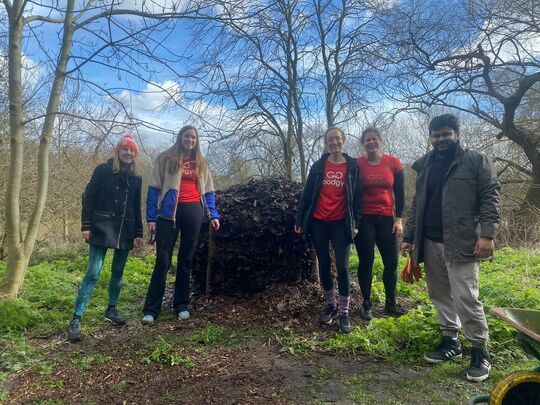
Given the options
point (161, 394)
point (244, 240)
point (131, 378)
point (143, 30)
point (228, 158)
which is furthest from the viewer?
point (228, 158)

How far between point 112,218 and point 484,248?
3466mm

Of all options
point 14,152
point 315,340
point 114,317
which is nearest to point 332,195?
point 315,340

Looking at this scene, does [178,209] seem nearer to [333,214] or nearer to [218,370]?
[333,214]

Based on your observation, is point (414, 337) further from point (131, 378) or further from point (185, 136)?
point (185, 136)

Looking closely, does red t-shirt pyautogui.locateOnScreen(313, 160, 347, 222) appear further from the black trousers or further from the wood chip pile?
the black trousers

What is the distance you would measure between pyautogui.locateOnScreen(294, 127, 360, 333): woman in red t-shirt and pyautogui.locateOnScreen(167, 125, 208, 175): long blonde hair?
125 cm

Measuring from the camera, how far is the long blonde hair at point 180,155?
4.45 meters

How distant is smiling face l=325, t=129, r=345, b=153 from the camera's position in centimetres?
428

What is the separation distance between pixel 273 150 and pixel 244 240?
4.65 meters

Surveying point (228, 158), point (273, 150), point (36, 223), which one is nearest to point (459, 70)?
point (273, 150)

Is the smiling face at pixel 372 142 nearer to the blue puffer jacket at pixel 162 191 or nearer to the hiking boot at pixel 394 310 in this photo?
the hiking boot at pixel 394 310

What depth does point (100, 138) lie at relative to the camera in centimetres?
486

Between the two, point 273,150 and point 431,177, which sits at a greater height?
point 273,150

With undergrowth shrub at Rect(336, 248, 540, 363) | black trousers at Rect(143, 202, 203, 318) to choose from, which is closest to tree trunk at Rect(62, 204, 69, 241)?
black trousers at Rect(143, 202, 203, 318)
